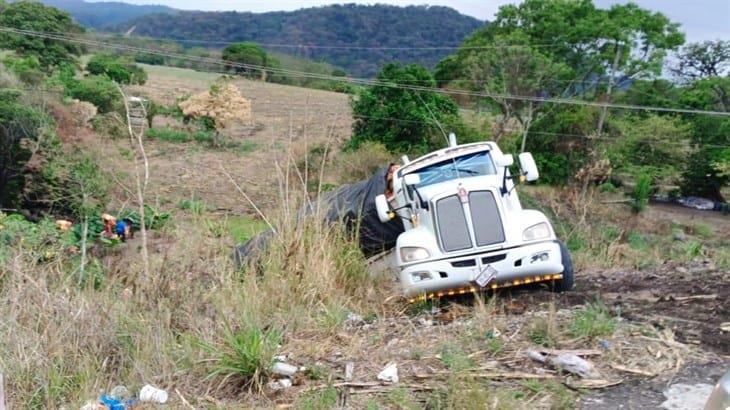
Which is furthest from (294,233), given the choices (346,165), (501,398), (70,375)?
(346,165)

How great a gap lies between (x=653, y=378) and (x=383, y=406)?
1.61m

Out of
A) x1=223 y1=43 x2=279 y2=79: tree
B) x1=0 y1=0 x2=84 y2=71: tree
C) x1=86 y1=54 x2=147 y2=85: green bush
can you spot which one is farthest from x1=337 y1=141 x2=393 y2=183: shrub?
x1=0 y1=0 x2=84 y2=71: tree

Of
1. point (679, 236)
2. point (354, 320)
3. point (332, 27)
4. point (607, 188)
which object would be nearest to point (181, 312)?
point (354, 320)

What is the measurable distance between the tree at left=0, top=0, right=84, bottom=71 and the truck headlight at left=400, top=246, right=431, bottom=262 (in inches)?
1487

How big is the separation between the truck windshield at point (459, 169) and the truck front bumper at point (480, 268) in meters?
1.61

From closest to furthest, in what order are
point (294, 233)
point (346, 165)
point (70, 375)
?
point (70, 375)
point (294, 233)
point (346, 165)

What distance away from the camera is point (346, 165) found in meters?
A: 19.9

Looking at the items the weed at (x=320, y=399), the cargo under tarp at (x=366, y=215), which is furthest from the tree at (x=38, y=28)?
the weed at (x=320, y=399)

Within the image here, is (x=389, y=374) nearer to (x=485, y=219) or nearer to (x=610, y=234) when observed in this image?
(x=485, y=219)

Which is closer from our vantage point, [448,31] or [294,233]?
[294,233]

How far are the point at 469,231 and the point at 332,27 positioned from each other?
216 ft

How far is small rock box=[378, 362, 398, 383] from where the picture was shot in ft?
12.8

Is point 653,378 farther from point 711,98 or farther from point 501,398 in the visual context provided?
point 711,98

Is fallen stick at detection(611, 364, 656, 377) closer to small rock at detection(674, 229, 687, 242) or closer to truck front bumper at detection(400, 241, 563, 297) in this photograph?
truck front bumper at detection(400, 241, 563, 297)
